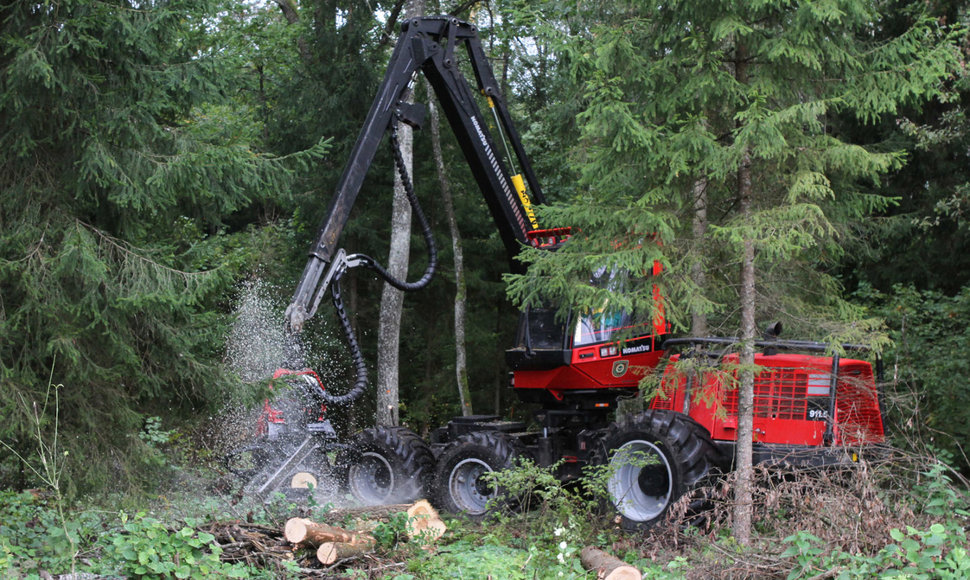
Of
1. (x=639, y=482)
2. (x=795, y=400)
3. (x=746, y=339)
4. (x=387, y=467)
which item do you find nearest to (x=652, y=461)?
(x=639, y=482)

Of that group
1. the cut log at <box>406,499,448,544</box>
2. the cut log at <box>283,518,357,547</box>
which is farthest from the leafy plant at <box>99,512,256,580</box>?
the cut log at <box>406,499,448,544</box>

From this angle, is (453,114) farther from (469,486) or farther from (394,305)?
(394,305)

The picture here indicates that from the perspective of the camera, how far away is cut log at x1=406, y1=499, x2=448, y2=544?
23.8ft

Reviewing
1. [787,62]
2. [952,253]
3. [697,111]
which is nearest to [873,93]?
[787,62]

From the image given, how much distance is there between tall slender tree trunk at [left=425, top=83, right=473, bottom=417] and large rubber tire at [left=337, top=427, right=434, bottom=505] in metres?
5.73

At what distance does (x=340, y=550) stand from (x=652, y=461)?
9.39 ft

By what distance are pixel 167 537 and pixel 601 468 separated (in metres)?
3.84

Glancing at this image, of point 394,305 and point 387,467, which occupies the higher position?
point 394,305

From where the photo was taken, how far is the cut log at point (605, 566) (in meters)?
5.97

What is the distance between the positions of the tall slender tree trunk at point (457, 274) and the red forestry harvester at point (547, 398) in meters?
5.14

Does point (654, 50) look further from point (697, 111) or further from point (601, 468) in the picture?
point (601, 468)

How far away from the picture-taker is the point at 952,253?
43.0 ft

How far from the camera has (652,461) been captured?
305 inches

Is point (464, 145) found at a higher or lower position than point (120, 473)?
higher
